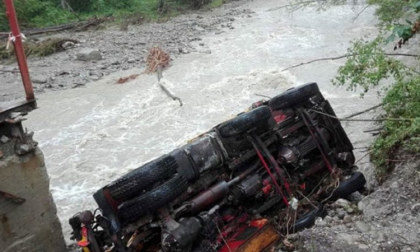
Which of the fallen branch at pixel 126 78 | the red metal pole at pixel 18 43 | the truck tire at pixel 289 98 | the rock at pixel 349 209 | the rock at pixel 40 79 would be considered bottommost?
the rock at pixel 349 209

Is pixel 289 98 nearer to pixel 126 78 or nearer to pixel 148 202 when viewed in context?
pixel 148 202

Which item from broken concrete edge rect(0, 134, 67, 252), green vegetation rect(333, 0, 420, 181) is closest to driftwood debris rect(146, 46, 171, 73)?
green vegetation rect(333, 0, 420, 181)

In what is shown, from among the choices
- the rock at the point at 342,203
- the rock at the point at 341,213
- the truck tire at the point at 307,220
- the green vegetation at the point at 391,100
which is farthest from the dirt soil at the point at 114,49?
the rock at the point at 341,213

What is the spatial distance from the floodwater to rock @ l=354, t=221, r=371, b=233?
2.44m

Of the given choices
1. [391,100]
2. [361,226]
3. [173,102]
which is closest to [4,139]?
[361,226]

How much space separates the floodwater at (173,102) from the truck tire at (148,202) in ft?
11.2

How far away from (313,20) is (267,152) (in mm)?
14017

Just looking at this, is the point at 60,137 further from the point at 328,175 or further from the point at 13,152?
the point at 328,175

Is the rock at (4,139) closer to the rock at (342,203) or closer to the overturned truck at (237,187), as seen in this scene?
the overturned truck at (237,187)

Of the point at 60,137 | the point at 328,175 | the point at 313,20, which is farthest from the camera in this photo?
the point at 313,20

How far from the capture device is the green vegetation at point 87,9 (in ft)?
66.7

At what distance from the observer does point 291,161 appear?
16.0ft

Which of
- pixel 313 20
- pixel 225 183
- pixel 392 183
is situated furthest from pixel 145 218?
A: pixel 313 20

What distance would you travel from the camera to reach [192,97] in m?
11.6
